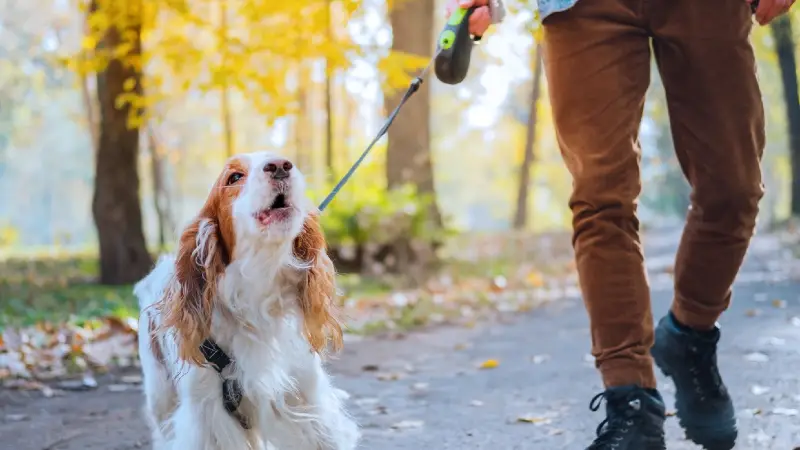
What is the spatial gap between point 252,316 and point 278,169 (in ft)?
1.55

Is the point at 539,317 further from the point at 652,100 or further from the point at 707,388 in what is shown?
the point at 652,100

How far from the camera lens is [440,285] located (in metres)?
9.96

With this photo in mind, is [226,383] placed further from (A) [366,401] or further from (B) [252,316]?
(A) [366,401]

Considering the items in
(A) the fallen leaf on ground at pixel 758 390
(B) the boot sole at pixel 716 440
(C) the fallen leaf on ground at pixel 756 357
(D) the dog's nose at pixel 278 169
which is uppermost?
(D) the dog's nose at pixel 278 169

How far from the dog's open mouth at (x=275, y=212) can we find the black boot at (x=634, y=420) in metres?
1.11

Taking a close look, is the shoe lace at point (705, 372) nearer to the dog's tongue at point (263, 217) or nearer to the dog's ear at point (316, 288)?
the dog's ear at point (316, 288)

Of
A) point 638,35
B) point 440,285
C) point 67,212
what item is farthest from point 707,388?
point 67,212

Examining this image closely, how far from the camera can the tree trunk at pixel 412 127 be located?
1176 cm

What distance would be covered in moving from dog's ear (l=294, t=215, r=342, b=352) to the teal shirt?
979 millimetres

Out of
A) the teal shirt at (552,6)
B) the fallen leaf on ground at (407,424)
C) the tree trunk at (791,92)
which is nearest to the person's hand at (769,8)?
the teal shirt at (552,6)

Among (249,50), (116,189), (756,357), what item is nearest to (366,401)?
(756,357)

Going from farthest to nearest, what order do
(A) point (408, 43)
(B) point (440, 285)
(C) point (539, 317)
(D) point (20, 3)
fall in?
(D) point (20, 3) → (A) point (408, 43) → (B) point (440, 285) → (C) point (539, 317)

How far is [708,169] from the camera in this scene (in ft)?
9.43

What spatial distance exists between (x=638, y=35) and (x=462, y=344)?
3782mm
